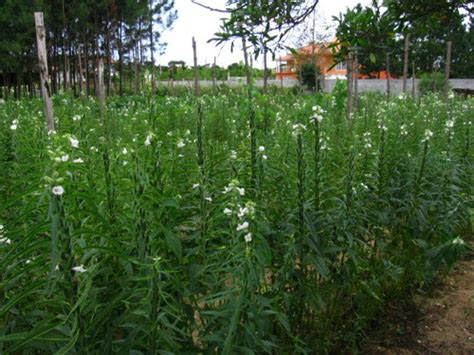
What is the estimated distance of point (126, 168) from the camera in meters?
2.33

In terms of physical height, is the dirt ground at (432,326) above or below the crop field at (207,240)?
below

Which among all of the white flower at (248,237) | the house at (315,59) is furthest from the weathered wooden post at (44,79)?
the white flower at (248,237)

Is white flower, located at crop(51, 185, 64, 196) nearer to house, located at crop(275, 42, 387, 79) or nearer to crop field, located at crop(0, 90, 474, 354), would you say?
crop field, located at crop(0, 90, 474, 354)

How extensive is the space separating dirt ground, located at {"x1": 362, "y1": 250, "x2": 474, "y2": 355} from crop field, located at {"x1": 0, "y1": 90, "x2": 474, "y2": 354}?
0.13 meters

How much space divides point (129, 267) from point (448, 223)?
2.74m

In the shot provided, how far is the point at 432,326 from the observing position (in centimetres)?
354

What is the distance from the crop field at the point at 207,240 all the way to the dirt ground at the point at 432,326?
0.43 feet

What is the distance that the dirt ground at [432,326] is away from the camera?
3.24 meters

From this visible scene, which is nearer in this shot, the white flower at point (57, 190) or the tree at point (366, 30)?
the white flower at point (57, 190)

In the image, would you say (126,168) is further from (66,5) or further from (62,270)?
(66,5)

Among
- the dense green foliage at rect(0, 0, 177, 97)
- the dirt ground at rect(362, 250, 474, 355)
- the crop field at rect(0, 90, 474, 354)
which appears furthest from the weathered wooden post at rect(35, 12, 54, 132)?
the dense green foliage at rect(0, 0, 177, 97)

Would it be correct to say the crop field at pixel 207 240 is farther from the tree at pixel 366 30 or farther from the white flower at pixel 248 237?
the tree at pixel 366 30

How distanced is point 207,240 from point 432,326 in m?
2.17

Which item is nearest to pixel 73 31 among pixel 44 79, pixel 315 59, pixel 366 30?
pixel 315 59
